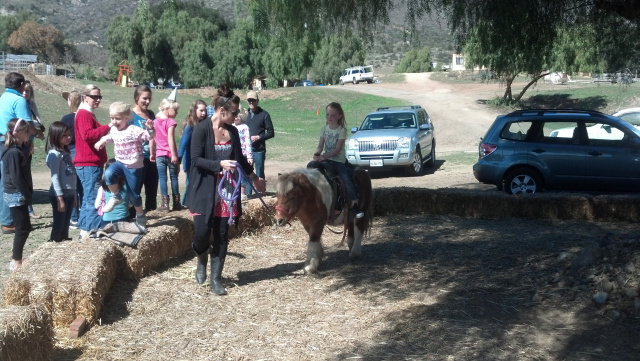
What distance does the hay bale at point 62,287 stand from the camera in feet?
19.0

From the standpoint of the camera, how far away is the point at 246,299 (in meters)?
6.82

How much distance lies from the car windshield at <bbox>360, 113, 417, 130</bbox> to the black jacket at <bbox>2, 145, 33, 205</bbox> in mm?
12728

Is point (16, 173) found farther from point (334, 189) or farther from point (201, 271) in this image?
point (334, 189)

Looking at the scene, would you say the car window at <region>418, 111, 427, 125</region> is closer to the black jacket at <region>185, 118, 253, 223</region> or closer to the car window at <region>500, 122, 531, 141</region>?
the car window at <region>500, 122, 531, 141</region>

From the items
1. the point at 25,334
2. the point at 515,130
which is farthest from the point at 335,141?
the point at 515,130

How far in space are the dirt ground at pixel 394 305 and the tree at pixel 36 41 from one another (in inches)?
3455

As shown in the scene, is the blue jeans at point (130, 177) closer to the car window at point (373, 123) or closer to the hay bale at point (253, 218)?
the hay bale at point (253, 218)

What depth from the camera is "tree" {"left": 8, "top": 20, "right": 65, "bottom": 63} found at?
8738cm

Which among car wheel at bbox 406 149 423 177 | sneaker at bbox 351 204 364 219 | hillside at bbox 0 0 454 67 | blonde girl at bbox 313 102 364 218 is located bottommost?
car wheel at bbox 406 149 423 177

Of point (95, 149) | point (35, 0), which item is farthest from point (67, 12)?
point (95, 149)

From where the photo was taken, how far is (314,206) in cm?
743

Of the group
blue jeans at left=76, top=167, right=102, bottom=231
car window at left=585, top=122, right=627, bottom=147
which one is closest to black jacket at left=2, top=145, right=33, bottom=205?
blue jeans at left=76, top=167, right=102, bottom=231

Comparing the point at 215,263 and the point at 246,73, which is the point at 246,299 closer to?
the point at 215,263

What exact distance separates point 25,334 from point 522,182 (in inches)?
429
